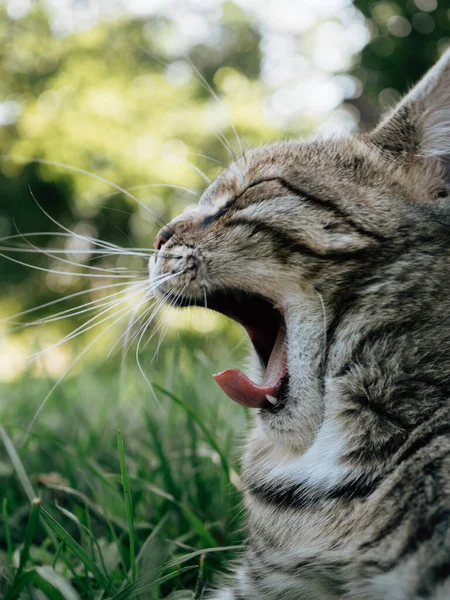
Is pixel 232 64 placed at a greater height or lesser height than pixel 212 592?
greater

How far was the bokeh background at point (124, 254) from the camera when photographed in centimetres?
164

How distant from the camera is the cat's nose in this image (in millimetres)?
1624

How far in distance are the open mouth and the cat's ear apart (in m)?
0.52

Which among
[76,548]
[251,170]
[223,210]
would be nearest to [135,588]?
[76,548]

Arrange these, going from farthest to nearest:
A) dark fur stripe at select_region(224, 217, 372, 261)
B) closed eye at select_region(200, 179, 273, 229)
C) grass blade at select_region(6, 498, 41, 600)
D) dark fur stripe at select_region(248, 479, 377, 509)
Answer: closed eye at select_region(200, 179, 273, 229)
dark fur stripe at select_region(224, 217, 372, 261)
dark fur stripe at select_region(248, 479, 377, 509)
grass blade at select_region(6, 498, 41, 600)

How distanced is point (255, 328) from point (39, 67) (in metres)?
12.6

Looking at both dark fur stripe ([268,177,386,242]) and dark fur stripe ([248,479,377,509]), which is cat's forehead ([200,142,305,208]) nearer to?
dark fur stripe ([268,177,386,242])

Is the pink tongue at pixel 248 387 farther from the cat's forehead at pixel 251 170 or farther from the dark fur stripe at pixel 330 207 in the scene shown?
the cat's forehead at pixel 251 170

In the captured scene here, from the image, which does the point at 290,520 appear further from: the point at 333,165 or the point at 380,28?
the point at 380,28

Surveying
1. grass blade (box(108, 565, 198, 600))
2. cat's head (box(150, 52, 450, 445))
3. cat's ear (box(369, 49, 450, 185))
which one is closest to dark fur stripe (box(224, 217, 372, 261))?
cat's head (box(150, 52, 450, 445))

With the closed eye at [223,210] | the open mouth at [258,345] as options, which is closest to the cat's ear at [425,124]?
the closed eye at [223,210]

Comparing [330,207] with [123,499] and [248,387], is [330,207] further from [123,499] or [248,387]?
[123,499]

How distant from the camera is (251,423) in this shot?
181cm

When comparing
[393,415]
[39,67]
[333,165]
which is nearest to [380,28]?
[333,165]
